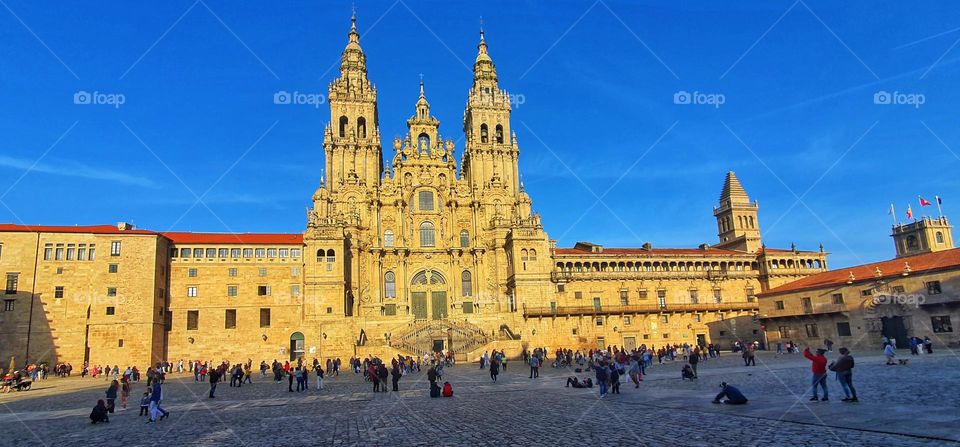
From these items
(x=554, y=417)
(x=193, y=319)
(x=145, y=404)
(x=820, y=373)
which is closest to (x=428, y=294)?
(x=193, y=319)

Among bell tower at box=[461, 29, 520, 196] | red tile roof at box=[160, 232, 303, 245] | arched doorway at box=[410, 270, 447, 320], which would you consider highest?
bell tower at box=[461, 29, 520, 196]

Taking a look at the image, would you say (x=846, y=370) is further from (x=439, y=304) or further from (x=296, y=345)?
(x=439, y=304)

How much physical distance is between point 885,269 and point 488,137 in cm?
4163

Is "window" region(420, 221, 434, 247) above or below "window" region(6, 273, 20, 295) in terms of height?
above

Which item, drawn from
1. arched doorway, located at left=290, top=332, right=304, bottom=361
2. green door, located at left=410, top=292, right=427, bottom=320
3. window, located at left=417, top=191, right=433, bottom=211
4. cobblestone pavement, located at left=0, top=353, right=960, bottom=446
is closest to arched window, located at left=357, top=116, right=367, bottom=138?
window, located at left=417, top=191, right=433, bottom=211

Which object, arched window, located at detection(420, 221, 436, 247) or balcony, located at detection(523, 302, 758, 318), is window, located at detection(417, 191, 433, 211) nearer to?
arched window, located at detection(420, 221, 436, 247)

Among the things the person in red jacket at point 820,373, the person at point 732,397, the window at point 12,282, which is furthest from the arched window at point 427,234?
the person in red jacket at point 820,373

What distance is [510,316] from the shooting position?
57.6 meters

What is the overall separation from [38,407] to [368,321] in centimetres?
3195

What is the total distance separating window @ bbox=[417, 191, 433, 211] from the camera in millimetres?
64812

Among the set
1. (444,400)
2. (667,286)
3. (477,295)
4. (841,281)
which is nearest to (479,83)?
(477,295)

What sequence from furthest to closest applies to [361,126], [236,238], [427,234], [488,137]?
[488,137] < [361,126] < [427,234] < [236,238]

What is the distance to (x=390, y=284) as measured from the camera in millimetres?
61500

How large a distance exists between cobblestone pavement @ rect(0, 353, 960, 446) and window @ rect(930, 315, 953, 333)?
21.9 m
